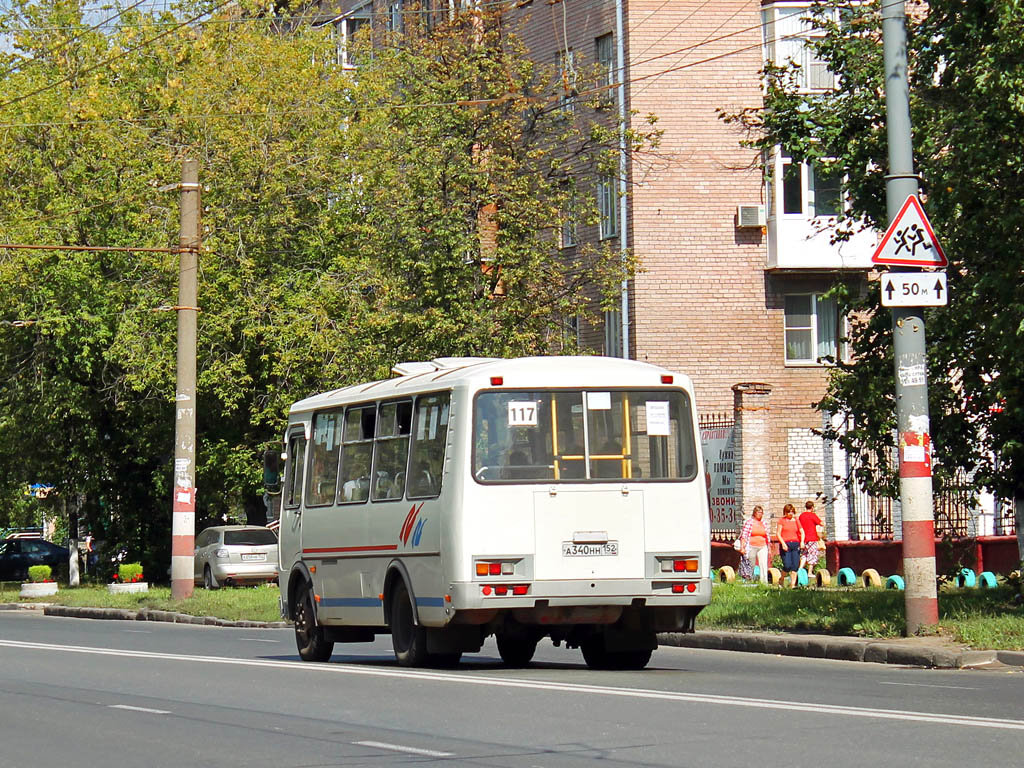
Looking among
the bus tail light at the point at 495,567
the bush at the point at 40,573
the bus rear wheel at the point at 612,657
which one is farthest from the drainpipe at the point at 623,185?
the bus tail light at the point at 495,567

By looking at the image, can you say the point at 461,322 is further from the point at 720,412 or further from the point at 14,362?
the point at 14,362

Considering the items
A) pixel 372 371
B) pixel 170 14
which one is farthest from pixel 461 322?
pixel 170 14

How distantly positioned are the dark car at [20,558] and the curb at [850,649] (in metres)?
45.3

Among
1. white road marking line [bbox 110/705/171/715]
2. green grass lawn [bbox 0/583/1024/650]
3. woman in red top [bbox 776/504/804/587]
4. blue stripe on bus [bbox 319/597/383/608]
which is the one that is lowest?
white road marking line [bbox 110/705/171/715]

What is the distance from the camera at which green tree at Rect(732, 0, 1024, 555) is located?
18.7 metres

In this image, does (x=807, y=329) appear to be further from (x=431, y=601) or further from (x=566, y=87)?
(x=431, y=601)

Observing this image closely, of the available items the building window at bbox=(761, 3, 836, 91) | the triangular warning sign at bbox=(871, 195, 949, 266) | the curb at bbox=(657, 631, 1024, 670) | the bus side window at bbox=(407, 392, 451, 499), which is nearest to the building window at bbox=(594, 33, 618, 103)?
the building window at bbox=(761, 3, 836, 91)

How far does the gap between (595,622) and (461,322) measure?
1498 cm

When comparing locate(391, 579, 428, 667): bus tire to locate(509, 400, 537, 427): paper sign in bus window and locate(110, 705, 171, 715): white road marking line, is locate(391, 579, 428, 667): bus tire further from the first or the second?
locate(110, 705, 171, 715): white road marking line

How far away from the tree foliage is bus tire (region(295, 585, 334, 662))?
13.0 m

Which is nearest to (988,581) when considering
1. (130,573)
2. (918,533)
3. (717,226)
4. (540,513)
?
(918,533)

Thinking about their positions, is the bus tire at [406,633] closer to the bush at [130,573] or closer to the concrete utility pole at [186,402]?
the concrete utility pole at [186,402]

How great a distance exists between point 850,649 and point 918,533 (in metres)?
1.42

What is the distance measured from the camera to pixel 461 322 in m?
30.9
